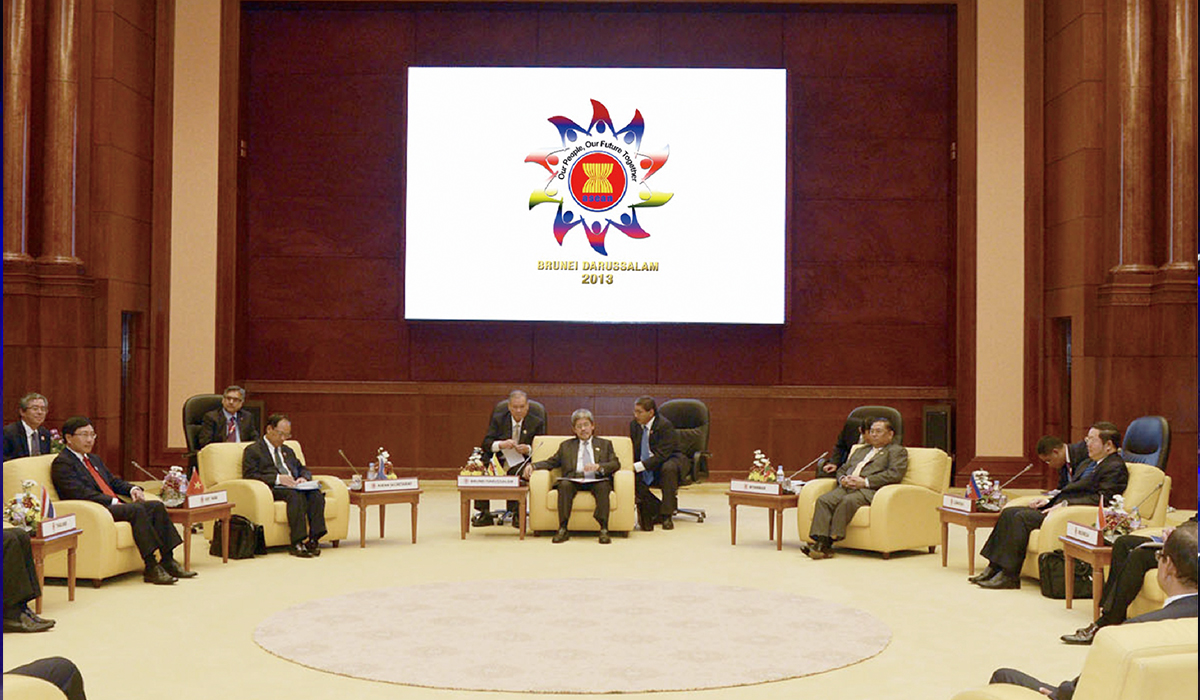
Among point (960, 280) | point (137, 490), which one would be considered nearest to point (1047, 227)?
point (960, 280)

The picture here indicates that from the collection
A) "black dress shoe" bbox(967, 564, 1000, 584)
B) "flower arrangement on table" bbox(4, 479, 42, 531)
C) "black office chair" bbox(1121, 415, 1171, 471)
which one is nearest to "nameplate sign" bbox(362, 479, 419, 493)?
"flower arrangement on table" bbox(4, 479, 42, 531)

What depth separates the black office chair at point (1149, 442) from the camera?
794 centimetres

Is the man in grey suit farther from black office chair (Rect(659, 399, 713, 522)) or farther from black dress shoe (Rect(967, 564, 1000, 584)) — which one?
black office chair (Rect(659, 399, 713, 522))

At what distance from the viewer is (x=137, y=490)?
7.50 metres

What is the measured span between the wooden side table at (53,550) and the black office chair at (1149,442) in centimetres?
645

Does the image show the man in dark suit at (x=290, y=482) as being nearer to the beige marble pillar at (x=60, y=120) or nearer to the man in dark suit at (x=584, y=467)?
the man in dark suit at (x=584, y=467)

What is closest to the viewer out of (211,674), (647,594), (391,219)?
(211,674)

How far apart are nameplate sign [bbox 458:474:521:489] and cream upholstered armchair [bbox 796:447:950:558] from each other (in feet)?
7.21

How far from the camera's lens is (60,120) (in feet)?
37.0

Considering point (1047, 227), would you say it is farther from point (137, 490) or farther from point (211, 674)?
point (211, 674)

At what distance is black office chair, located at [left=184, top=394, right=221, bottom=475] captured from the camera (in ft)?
34.2

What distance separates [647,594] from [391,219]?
722cm

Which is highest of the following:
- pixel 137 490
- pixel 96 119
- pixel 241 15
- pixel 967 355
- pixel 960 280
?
pixel 241 15

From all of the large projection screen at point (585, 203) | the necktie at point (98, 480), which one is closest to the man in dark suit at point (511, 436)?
the large projection screen at point (585, 203)
